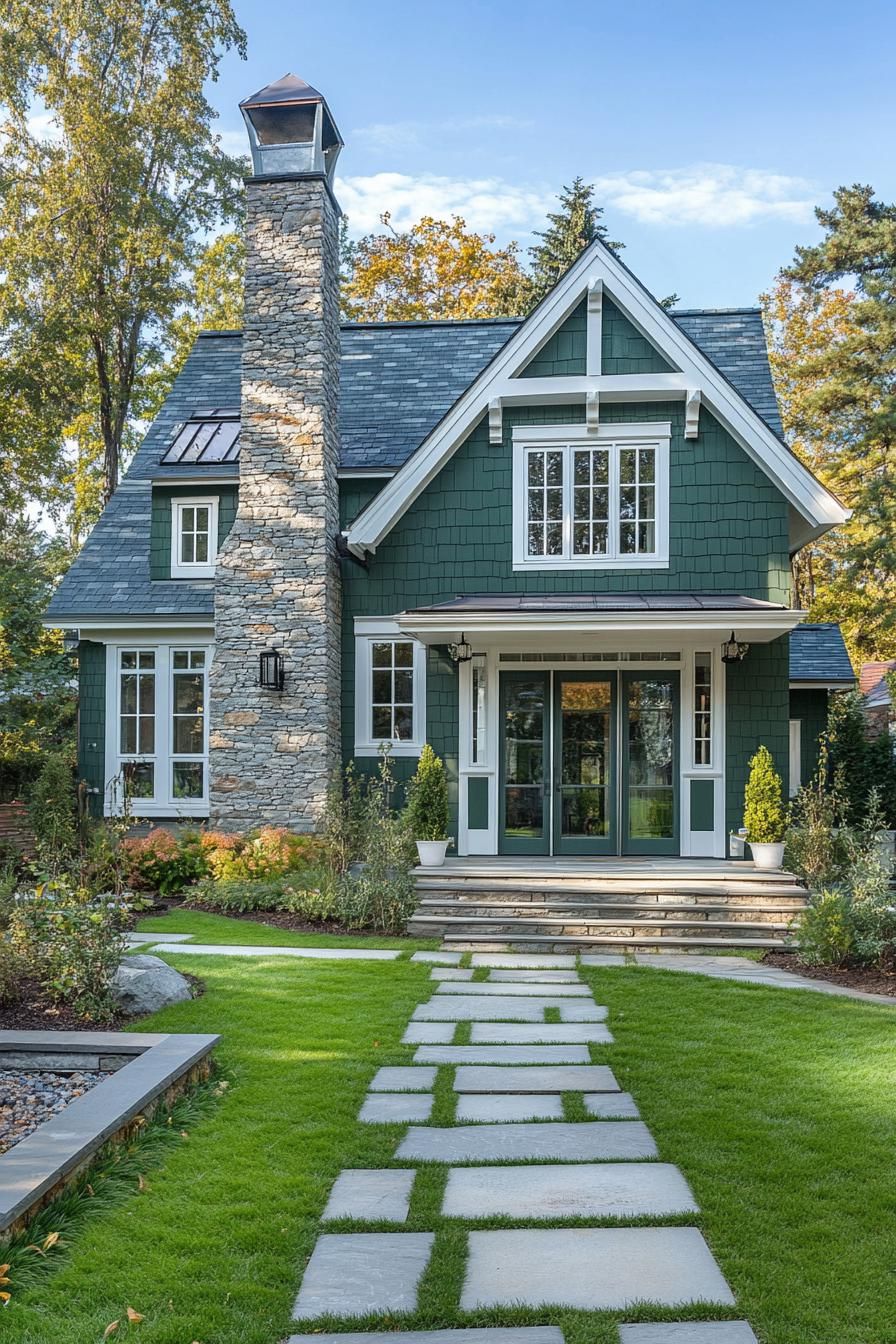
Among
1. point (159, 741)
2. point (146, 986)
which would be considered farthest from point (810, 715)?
point (146, 986)

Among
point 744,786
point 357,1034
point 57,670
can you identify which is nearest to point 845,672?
point 744,786

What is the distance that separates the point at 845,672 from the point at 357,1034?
11.5m

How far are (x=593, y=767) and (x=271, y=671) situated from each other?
3816 millimetres

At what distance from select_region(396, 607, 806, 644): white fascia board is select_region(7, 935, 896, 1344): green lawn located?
464 centimetres

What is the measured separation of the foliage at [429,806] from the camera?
11.1 meters

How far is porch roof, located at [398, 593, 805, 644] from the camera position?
10.9 metres

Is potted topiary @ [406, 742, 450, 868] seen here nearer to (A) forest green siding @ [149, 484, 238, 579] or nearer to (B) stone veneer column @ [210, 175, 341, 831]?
(B) stone veneer column @ [210, 175, 341, 831]

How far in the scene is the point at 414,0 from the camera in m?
12.5

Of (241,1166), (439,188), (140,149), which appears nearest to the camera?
(241,1166)

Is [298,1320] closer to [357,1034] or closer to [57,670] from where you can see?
[357,1034]

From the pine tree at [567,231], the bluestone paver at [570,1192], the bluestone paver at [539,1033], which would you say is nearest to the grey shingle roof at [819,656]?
the bluestone paver at [539,1033]

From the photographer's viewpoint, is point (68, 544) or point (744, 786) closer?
point (744, 786)

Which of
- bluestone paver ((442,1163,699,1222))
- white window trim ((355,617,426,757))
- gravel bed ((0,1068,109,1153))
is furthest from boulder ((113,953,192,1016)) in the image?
white window trim ((355,617,426,757))

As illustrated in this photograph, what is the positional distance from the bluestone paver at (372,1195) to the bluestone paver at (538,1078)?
1193 mm
